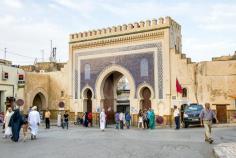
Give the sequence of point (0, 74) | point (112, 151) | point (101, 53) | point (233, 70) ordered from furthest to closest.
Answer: point (101, 53), point (0, 74), point (233, 70), point (112, 151)

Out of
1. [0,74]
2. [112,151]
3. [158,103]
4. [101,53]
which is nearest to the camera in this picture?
[112,151]

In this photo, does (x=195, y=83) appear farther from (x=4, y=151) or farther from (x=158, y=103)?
(x=4, y=151)

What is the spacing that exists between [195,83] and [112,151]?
15.0m

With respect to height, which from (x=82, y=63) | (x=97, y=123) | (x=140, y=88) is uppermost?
(x=82, y=63)

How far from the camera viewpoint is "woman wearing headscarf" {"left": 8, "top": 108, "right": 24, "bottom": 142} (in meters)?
15.1

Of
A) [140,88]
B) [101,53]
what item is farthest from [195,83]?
[101,53]

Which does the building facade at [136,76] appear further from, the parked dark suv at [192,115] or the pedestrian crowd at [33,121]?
the parked dark suv at [192,115]

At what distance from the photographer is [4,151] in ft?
37.9

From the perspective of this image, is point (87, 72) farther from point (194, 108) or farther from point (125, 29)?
point (194, 108)

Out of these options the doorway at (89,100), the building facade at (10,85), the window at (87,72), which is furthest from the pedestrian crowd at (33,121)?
the window at (87,72)

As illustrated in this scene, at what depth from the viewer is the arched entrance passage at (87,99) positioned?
100 feet

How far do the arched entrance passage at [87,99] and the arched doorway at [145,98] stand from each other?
5.41 m

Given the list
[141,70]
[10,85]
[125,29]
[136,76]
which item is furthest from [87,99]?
[125,29]

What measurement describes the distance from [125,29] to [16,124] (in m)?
15.1
